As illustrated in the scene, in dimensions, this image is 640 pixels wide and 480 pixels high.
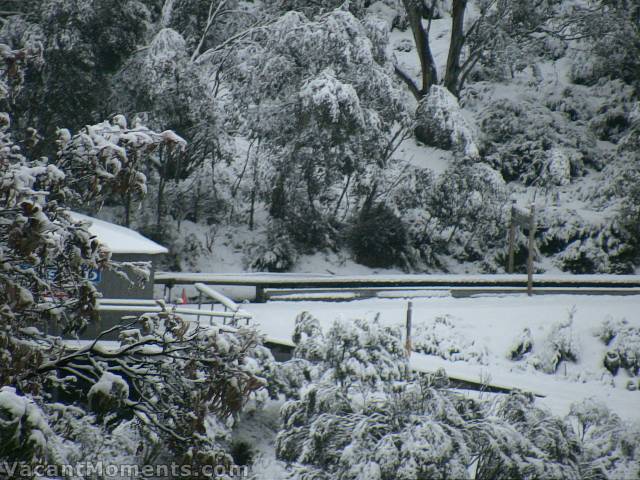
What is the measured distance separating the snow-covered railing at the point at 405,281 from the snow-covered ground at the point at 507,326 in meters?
0.63

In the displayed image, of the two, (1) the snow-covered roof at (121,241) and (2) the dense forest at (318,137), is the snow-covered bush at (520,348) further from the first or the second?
(1) the snow-covered roof at (121,241)

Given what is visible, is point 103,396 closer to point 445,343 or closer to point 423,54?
point 445,343

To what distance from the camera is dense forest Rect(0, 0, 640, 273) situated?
21.6m

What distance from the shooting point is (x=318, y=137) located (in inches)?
872

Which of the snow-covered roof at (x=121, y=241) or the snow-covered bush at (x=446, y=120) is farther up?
the snow-covered bush at (x=446, y=120)

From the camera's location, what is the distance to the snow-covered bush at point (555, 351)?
1510 cm

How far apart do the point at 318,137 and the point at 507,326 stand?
8.52 metres

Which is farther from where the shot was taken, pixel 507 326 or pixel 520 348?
pixel 507 326

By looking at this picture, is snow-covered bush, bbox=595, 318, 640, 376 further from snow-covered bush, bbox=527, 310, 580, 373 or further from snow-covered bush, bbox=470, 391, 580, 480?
snow-covered bush, bbox=470, 391, 580, 480

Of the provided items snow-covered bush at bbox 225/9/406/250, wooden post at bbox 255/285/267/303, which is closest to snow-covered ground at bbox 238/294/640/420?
wooden post at bbox 255/285/267/303

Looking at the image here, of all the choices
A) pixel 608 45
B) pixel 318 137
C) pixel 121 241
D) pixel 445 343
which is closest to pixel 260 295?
pixel 445 343

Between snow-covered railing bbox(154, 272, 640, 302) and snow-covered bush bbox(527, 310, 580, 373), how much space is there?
4007 mm

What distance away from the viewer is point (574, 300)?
1892 centimetres

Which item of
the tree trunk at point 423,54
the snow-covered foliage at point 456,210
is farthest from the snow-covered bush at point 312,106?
the tree trunk at point 423,54
